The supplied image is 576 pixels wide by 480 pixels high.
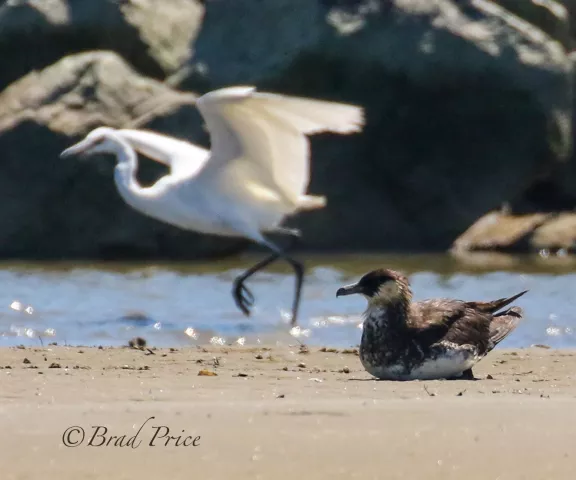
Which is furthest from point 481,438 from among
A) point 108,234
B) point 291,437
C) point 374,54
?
point 374,54

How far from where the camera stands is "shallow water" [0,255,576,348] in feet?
33.6

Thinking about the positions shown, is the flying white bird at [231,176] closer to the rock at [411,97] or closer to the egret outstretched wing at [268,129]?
the egret outstretched wing at [268,129]

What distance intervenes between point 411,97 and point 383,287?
12.0m

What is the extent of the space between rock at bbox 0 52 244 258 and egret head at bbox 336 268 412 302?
10.3m

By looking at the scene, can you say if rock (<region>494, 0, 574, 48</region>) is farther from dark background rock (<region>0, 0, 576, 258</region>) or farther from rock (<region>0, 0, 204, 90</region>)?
rock (<region>0, 0, 204, 90</region>)

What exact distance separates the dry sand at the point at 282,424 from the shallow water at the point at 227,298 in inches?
103

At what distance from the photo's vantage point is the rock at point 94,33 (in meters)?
20.0

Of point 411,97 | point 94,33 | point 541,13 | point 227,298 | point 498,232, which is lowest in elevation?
Result: point 498,232

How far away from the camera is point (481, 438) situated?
5.20m

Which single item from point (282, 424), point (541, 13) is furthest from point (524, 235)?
point (282, 424)

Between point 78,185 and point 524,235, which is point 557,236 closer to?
point 524,235

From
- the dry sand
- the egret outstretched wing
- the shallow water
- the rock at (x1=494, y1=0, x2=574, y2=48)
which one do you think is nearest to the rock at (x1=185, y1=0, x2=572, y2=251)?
the shallow water

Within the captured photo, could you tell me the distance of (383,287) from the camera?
24.6 feet

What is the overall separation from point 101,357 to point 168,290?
5285mm
